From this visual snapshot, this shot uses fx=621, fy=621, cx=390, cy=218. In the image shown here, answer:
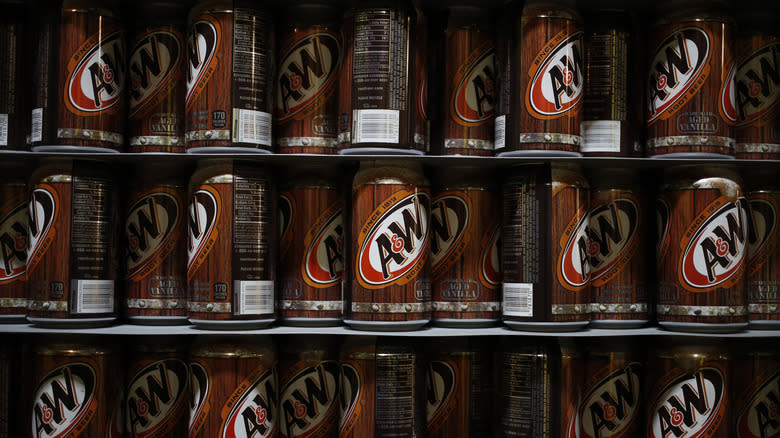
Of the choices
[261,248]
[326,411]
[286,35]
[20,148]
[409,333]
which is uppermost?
[286,35]

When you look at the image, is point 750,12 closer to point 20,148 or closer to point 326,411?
point 326,411

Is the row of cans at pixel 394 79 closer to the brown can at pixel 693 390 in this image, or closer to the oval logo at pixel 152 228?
the oval logo at pixel 152 228

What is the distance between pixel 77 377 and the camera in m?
1.25

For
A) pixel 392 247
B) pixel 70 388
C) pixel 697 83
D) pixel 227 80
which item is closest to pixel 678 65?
pixel 697 83

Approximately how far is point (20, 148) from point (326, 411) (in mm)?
891

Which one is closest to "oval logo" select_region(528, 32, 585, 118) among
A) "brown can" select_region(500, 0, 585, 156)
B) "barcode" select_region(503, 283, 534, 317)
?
"brown can" select_region(500, 0, 585, 156)

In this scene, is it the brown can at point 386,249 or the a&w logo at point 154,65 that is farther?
the a&w logo at point 154,65

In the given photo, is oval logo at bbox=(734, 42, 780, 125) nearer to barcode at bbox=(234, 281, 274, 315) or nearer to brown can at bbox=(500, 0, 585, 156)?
brown can at bbox=(500, 0, 585, 156)

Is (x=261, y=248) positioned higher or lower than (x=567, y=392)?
higher

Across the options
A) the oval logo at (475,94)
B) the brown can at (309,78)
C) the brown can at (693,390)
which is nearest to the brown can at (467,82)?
the oval logo at (475,94)

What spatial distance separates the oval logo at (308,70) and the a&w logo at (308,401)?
558 millimetres

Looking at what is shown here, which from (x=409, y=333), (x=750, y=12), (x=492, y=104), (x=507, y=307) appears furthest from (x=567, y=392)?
(x=750, y=12)

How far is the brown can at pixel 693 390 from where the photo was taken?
1.23 metres

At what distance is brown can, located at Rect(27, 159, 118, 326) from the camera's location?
1.28 meters
